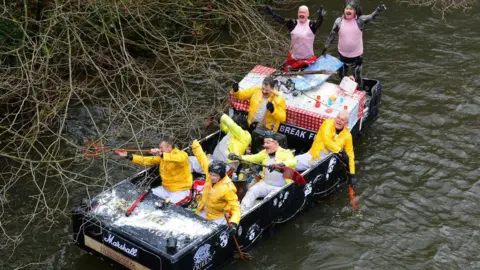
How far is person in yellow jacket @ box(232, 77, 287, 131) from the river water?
5.14 ft

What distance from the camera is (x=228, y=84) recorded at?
14891mm

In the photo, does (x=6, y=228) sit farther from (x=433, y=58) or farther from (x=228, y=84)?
(x=433, y=58)

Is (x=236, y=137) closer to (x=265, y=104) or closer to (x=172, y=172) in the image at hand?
(x=265, y=104)

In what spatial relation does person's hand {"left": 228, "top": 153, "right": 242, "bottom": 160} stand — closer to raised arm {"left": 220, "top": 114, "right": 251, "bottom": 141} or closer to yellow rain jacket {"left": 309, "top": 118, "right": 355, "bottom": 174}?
raised arm {"left": 220, "top": 114, "right": 251, "bottom": 141}

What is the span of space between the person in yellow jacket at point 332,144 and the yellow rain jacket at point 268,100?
2.82ft

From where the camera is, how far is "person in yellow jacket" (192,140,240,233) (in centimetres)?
920

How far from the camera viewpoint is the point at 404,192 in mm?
11695

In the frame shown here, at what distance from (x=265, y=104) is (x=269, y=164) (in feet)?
5.43

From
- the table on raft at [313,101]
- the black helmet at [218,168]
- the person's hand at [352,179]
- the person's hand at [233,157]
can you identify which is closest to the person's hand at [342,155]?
the person's hand at [352,179]

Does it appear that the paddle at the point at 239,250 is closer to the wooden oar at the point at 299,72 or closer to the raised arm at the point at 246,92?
the raised arm at the point at 246,92

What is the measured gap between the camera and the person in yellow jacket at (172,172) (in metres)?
9.70

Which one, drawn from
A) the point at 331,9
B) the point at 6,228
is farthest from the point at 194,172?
the point at 331,9

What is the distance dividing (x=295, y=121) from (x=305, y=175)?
1632mm

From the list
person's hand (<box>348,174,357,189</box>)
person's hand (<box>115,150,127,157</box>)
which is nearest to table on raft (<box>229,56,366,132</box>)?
person's hand (<box>348,174,357,189</box>)
